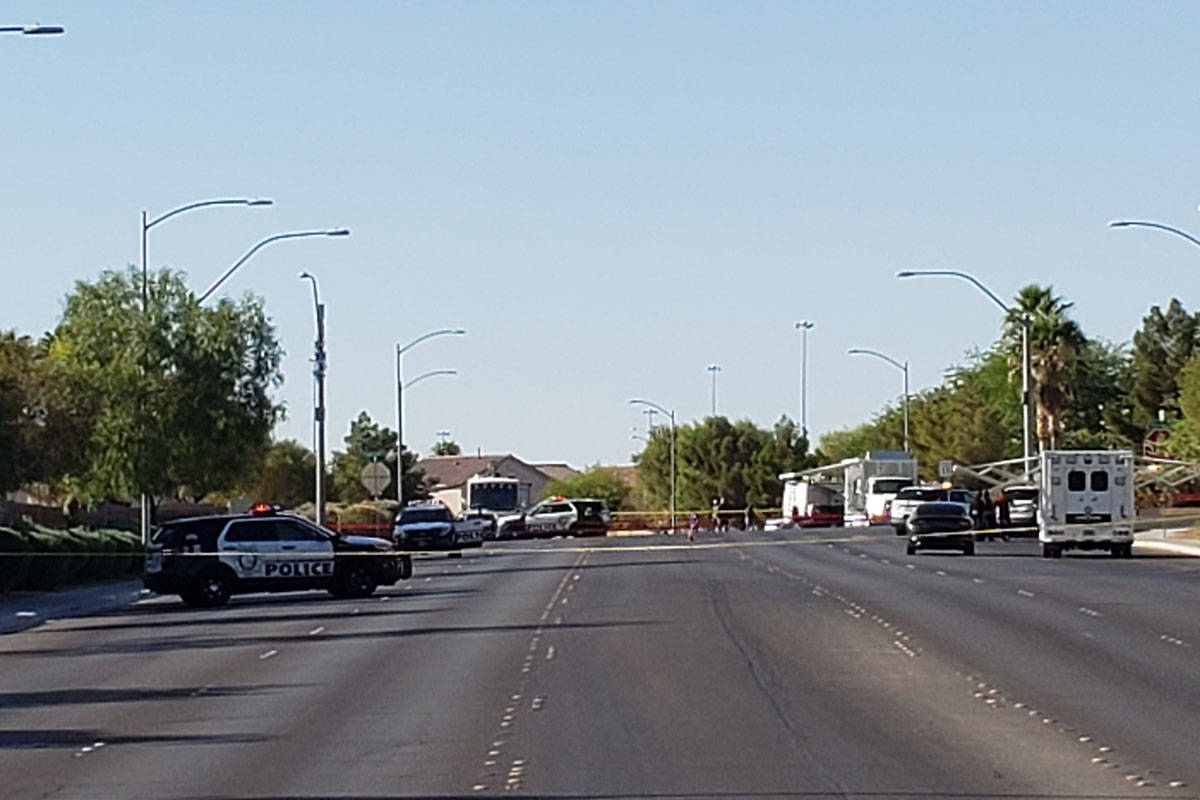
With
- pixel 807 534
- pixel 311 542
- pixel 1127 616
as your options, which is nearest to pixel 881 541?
pixel 807 534

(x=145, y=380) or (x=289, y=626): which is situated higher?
(x=145, y=380)

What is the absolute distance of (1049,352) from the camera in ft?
283

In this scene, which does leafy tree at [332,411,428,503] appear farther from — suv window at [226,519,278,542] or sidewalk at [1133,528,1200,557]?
suv window at [226,519,278,542]

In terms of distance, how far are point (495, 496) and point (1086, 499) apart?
182 ft

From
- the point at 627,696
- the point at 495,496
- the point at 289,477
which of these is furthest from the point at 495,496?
the point at 627,696

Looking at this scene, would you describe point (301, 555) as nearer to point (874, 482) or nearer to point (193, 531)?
point (193, 531)

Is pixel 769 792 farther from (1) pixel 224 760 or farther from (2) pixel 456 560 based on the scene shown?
(2) pixel 456 560

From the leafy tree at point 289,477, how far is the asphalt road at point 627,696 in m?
68.2

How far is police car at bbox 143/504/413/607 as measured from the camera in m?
38.4

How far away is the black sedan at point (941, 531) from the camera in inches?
2152

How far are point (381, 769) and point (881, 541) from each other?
53.8 metres

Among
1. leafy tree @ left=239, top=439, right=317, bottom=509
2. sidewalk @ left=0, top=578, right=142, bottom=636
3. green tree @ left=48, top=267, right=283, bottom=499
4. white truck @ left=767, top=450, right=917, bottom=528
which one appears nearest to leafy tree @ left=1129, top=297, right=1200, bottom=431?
white truck @ left=767, top=450, right=917, bottom=528

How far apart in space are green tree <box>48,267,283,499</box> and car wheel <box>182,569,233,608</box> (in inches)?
517

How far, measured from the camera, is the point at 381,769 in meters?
14.7
